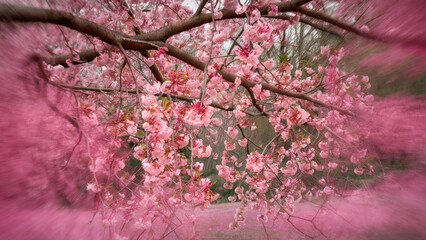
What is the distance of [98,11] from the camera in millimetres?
2199

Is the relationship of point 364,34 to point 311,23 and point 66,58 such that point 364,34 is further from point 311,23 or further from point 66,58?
point 66,58

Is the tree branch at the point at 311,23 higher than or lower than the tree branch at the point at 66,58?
higher

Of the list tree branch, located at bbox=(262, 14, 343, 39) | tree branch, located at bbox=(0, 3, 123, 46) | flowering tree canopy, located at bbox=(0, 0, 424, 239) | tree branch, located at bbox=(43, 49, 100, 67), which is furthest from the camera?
tree branch, located at bbox=(262, 14, 343, 39)

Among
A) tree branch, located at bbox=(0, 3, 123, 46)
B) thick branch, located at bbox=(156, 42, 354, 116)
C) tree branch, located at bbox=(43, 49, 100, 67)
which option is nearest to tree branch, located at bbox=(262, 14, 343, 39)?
thick branch, located at bbox=(156, 42, 354, 116)

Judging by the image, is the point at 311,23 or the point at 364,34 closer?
the point at 364,34

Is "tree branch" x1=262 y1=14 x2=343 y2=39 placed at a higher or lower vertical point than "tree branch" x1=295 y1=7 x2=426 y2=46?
higher

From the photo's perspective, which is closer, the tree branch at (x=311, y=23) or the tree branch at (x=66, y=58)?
the tree branch at (x=66, y=58)

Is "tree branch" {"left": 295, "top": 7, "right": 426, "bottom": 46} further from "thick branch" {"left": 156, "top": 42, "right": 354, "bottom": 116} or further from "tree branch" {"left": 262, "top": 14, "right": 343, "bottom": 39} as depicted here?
"thick branch" {"left": 156, "top": 42, "right": 354, "bottom": 116}

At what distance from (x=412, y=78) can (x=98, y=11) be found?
2606 mm

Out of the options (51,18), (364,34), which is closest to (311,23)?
(364,34)

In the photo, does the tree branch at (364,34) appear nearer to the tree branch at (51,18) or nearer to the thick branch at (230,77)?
the thick branch at (230,77)

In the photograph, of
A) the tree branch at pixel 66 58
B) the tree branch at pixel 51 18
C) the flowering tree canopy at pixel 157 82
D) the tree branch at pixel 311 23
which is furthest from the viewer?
the tree branch at pixel 311 23

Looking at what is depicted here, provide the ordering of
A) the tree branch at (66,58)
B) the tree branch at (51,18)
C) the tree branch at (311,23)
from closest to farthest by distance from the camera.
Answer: the tree branch at (51,18), the tree branch at (66,58), the tree branch at (311,23)

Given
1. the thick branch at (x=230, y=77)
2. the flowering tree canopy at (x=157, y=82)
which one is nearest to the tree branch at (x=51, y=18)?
the flowering tree canopy at (x=157, y=82)
